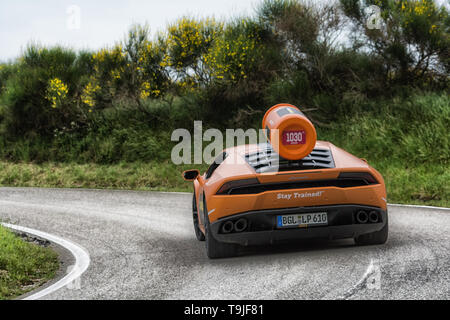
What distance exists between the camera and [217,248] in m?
6.84

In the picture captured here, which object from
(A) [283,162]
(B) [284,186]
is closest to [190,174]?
(A) [283,162]

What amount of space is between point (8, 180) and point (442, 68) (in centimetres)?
1617

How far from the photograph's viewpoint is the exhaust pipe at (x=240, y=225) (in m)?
6.50

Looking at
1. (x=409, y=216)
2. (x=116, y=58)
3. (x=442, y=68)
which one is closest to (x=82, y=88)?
(x=116, y=58)

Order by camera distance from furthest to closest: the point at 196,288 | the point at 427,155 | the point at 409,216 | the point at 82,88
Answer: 1. the point at 82,88
2. the point at 427,155
3. the point at 409,216
4. the point at 196,288

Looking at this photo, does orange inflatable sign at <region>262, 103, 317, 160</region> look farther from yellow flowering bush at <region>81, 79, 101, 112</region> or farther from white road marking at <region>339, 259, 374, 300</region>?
yellow flowering bush at <region>81, 79, 101, 112</region>

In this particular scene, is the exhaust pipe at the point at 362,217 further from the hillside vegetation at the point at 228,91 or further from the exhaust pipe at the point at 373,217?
the hillside vegetation at the point at 228,91

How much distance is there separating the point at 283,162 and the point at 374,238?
5.09 feet

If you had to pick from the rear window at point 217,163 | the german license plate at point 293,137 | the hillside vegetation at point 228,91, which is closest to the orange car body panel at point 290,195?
the german license plate at point 293,137

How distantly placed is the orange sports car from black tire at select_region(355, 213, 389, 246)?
0.28 metres

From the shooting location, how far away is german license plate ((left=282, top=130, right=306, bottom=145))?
664cm

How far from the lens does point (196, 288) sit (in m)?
5.66

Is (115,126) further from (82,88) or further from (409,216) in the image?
(409,216)

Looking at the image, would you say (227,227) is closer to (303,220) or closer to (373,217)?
(303,220)
